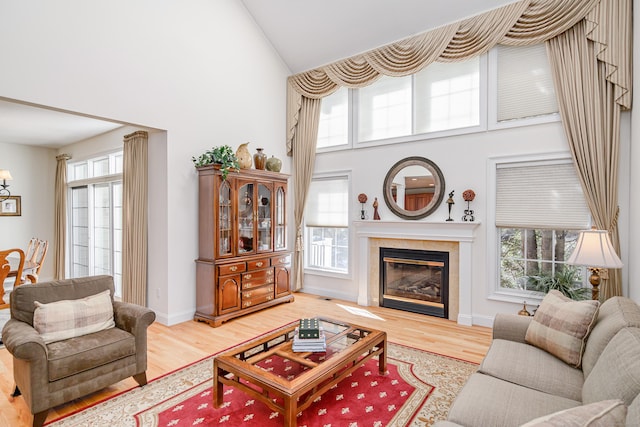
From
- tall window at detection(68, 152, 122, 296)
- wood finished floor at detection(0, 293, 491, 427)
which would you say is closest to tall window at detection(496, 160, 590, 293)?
wood finished floor at detection(0, 293, 491, 427)

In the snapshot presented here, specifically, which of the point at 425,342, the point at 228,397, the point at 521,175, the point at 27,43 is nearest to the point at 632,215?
the point at 521,175

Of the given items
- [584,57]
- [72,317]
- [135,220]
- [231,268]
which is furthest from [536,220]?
[135,220]

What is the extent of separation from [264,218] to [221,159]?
1091 millimetres

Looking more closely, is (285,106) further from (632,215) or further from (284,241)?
(632,215)

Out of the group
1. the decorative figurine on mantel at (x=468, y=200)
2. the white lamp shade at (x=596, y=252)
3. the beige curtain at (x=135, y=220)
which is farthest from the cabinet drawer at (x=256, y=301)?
the white lamp shade at (x=596, y=252)

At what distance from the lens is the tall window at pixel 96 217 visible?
5500mm

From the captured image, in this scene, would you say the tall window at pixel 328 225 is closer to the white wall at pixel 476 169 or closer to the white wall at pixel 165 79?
the white wall at pixel 476 169

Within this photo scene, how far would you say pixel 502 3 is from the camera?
3947mm

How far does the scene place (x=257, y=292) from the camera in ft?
15.4

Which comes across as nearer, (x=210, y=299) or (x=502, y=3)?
(x=502, y=3)

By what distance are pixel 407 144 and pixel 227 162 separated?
7.98ft

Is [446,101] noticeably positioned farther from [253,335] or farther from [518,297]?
[253,335]

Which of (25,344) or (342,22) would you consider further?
(342,22)

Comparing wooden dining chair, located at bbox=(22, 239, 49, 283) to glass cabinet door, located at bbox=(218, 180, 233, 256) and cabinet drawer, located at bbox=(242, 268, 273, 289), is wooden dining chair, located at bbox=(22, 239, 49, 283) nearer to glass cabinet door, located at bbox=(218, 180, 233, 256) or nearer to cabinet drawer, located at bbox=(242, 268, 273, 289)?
glass cabinet door, located at bbox=(218, 180, 233, 256)
